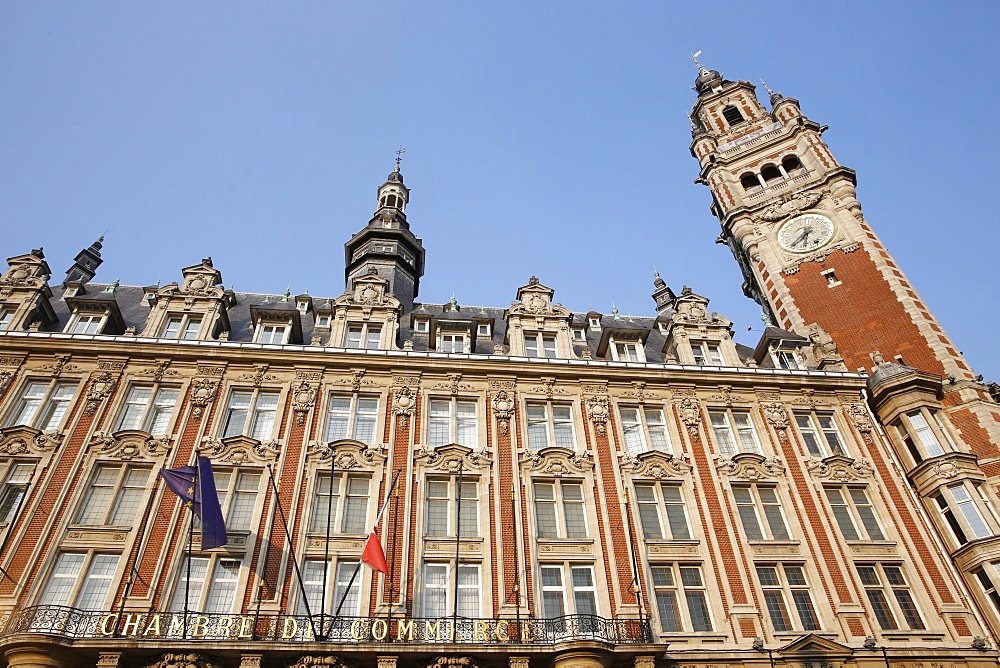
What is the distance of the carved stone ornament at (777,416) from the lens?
31.4 meters

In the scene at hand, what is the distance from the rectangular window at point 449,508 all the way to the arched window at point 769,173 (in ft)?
116

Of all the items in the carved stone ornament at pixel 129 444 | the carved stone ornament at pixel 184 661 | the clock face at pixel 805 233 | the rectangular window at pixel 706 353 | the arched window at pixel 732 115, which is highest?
the arched window at pixel 732 115

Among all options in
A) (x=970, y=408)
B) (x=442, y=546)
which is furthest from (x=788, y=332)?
(x=442, y=546)

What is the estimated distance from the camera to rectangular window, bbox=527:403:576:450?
98.1 feet

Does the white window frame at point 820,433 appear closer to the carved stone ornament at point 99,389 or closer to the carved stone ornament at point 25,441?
the carved stone ornament at point 99,389

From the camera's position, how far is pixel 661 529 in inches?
1075

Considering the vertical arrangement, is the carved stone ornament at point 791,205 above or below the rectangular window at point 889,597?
above

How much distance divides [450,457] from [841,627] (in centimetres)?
1510

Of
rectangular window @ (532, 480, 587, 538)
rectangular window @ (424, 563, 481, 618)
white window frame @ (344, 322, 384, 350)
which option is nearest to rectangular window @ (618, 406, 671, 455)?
rectangular window @ (532, 480, 587, 538)

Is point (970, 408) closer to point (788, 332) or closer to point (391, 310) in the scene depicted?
point (788, 332)

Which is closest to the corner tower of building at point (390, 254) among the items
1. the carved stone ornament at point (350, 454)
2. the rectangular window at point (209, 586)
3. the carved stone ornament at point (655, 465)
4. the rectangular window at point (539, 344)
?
the rectangular window at point (539, 344)

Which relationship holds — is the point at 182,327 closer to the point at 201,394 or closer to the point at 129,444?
the point at 201,394

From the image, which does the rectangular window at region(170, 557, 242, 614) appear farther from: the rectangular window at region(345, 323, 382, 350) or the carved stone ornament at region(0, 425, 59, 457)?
the rectangular window at region(345, 323, 382, 350)

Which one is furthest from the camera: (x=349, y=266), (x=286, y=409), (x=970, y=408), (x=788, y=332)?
(x=349, y=266)
